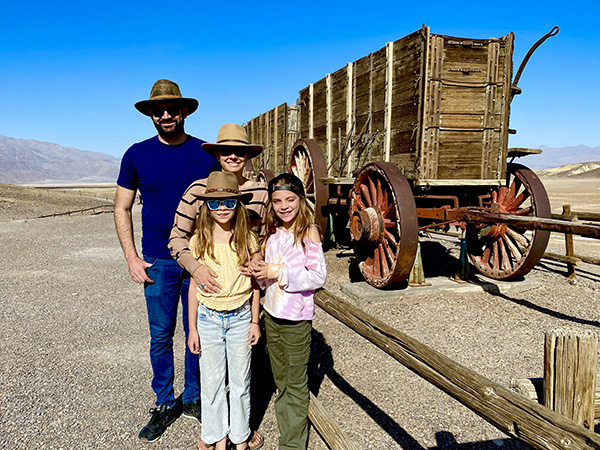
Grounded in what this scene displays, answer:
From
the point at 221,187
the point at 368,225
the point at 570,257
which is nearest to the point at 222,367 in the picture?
the point at 221,187

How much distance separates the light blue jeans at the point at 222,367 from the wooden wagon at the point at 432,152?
265 centimetres

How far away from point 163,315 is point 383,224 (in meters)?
3.00

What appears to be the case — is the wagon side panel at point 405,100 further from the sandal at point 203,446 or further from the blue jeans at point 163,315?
the sandal at point 203,446

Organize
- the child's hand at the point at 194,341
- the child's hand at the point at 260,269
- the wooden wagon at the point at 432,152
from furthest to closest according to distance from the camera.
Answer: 1. the wooden wagon at the point at 432,152
2. the child's hand at the point at 194,341
3. the child's hand at the point at 260,269

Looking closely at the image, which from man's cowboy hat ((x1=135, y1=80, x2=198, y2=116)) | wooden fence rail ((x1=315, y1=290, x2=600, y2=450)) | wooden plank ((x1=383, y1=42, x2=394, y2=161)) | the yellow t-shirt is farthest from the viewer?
wooden plank ((x1=383, y1=42, x2=394, y2=161))

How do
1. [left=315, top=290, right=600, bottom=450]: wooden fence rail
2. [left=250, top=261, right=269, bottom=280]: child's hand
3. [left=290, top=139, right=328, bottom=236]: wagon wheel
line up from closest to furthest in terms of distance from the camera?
[left=315, top=290, right=600, bottom=450]: wooden fence rail
[left=250, top=261, right=269, bottom=280]: child's hand
[left=290, top=139, right=328, bottom=236]: wagon wheel

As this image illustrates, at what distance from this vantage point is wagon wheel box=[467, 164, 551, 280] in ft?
16.8

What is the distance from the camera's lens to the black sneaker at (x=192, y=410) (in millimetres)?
2708

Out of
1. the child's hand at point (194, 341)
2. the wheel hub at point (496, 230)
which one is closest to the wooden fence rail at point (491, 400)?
the child's hand at point (194, 341)

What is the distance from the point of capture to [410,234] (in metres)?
4.34

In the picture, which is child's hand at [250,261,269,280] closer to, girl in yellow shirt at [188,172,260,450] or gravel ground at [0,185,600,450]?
girl in yellow shirt at [188,172,260,450]

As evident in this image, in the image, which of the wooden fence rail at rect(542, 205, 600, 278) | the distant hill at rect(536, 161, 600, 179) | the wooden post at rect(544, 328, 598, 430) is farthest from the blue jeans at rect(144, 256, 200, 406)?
the distant hill at rect(536, 161, 600, 179)

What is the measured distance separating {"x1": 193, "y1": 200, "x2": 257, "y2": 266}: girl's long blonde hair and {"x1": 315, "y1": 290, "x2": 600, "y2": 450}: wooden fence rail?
0.88 m

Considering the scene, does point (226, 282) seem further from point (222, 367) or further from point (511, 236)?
point (511, 236)
